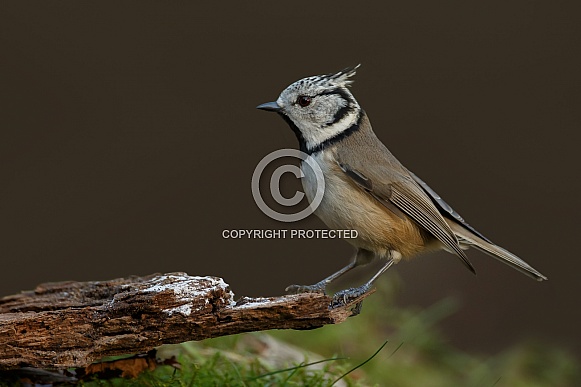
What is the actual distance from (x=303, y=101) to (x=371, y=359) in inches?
61.6

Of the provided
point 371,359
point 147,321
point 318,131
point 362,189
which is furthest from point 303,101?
point 147,321

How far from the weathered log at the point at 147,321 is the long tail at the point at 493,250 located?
5.76 feet

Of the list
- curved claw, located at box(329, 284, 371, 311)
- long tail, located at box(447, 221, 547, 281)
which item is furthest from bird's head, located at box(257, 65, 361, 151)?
curved claw, located at box(329, 284, 371, 311)

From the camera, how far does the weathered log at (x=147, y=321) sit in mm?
2947

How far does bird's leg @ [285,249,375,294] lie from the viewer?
4023mm

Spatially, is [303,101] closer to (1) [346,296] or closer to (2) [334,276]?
(2) [334,276]

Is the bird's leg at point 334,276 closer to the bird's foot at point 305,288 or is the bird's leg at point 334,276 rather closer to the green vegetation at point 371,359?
the bird's foot at point 305,288

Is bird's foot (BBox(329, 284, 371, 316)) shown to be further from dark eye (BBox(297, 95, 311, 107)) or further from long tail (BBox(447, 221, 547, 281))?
dark eye (BBox(297, 95, 311, 107))

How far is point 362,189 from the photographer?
4238mm

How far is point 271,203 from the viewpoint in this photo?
14.4ft

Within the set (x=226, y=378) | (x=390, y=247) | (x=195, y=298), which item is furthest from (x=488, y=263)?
(x=195, y=298)

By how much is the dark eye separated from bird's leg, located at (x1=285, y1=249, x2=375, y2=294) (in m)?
0.94

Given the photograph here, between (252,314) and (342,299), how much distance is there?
538 mm

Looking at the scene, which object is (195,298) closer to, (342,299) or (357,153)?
(342,299)
